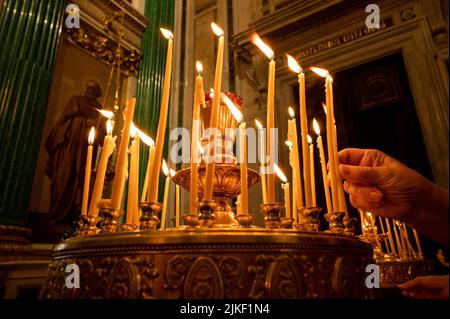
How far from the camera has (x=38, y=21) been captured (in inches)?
124

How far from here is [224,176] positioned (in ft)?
2.69

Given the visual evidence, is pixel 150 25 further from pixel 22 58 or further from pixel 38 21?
pixel 22 58

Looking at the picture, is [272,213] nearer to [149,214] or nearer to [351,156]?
[149,214]

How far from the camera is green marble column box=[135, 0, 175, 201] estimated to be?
14.0ft

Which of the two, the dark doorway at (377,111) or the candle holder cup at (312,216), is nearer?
the candle holder cup at (312,216)

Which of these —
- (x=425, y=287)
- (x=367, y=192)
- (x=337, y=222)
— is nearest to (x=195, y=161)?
(x=337, y=222)

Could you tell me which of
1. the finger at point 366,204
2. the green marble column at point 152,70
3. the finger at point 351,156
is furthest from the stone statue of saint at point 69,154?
the finger at point 366,204

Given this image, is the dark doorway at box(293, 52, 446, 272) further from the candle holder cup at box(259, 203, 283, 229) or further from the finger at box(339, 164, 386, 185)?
the candle holder cup at box(259, 203, 283, 229)

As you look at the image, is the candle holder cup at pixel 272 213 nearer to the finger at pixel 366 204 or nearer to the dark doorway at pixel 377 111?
the finger at pixel 366 204

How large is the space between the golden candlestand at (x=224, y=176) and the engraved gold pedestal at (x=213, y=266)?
0.82 feet

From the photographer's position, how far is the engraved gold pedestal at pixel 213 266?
487mm

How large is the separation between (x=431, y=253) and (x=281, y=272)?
2526 mm

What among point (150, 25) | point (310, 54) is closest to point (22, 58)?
point (150, 25)
